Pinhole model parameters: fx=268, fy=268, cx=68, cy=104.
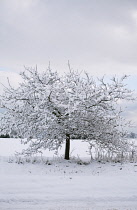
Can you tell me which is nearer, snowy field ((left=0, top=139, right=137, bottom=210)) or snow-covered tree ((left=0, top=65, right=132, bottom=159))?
snowy field ((left=0, top=139, right=137, bottom=210))

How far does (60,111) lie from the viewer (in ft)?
44.8

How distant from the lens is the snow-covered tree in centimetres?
1274

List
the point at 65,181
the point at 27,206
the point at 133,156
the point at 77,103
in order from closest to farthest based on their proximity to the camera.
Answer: the point at 27,206
the point at 65,181
the point at 77,103
the point at 133,156

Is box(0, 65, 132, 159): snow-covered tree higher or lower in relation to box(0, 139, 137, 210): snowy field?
higher

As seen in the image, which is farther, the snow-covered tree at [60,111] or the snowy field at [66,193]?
the snow-covered tree at [60,111]

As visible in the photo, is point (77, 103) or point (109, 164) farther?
point (109, 164)

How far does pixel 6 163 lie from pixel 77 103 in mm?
4343

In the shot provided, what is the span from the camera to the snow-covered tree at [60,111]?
12.7m

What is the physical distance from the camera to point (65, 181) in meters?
8.66

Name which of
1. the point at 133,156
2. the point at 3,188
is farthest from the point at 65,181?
the point at 133,156

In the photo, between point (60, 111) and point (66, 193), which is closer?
point (66, 193)

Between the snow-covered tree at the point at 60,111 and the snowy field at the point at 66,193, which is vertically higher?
the snow-covered tree at the point at 60,111

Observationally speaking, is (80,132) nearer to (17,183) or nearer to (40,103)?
(40,103)

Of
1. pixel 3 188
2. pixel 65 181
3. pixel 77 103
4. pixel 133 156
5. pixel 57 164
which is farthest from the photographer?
pixel 133 156
